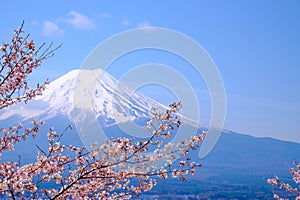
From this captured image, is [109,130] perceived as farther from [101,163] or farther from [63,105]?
[101,163]

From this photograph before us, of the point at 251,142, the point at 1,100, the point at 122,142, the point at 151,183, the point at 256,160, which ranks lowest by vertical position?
the point at 151,183

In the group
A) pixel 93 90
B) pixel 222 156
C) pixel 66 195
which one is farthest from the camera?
pixel 222 156

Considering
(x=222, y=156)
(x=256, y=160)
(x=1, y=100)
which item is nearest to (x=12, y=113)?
(x=222, y=156)

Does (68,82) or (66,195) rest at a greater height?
(68,82)

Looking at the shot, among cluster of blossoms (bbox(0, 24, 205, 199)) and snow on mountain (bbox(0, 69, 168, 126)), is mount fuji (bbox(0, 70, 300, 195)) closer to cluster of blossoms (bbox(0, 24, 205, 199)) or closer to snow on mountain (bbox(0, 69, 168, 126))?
snow on mountain (bbox(0, 69, 168, 126))

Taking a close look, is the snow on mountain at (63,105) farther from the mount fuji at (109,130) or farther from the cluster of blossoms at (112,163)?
the cluster of blossoms at (112,163)

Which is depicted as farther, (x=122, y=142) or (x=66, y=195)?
(x=66, y=195)

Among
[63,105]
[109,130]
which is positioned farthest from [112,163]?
[63,105]

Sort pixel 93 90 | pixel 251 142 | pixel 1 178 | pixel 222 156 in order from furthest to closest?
pixel 251 142, pixel 222 156, pixel 93 90, pixel 1 178

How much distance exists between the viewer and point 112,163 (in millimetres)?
3543

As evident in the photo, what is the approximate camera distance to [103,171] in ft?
12.1

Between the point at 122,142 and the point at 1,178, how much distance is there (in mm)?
969

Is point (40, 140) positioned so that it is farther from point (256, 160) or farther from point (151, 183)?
point (151, 183)

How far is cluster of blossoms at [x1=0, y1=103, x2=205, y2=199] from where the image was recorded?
3424 millimetres
